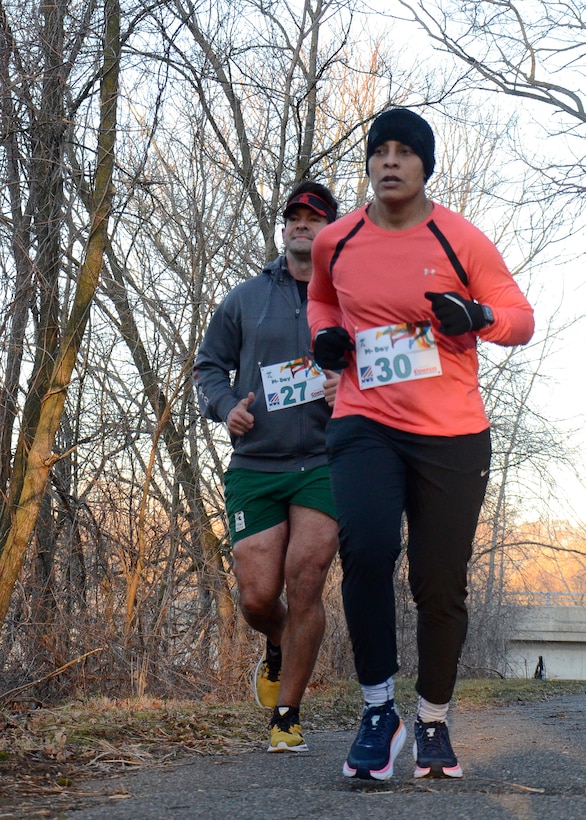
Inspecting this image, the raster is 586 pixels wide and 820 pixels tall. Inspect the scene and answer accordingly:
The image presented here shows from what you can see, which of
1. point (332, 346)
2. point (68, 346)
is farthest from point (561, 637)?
point (332, 346)

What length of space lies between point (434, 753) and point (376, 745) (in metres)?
0.19

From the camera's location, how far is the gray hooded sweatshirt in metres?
4.73

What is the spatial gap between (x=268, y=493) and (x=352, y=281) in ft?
4.47

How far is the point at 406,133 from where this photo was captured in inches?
145

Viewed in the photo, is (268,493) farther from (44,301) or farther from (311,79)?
(311,79)

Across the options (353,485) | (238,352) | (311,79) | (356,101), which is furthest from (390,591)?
(356,101)

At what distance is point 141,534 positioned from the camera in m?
7.65

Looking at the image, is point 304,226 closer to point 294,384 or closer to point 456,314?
point 294,384

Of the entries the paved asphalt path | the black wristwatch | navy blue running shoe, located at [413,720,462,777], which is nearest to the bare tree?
the paved asphalt path

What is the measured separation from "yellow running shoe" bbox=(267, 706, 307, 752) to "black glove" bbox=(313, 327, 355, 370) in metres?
1.56

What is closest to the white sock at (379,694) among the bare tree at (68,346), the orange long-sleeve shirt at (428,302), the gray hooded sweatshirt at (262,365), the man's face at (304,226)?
the orange long-sleeve shirt at (428,302)

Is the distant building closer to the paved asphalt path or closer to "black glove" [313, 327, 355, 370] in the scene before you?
the paved asphalt path

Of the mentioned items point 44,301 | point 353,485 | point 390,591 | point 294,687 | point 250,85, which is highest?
point 250,85

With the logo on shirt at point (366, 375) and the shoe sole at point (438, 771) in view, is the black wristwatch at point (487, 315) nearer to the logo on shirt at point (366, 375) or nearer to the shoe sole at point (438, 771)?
the logo on shirt at point (366, 375)
